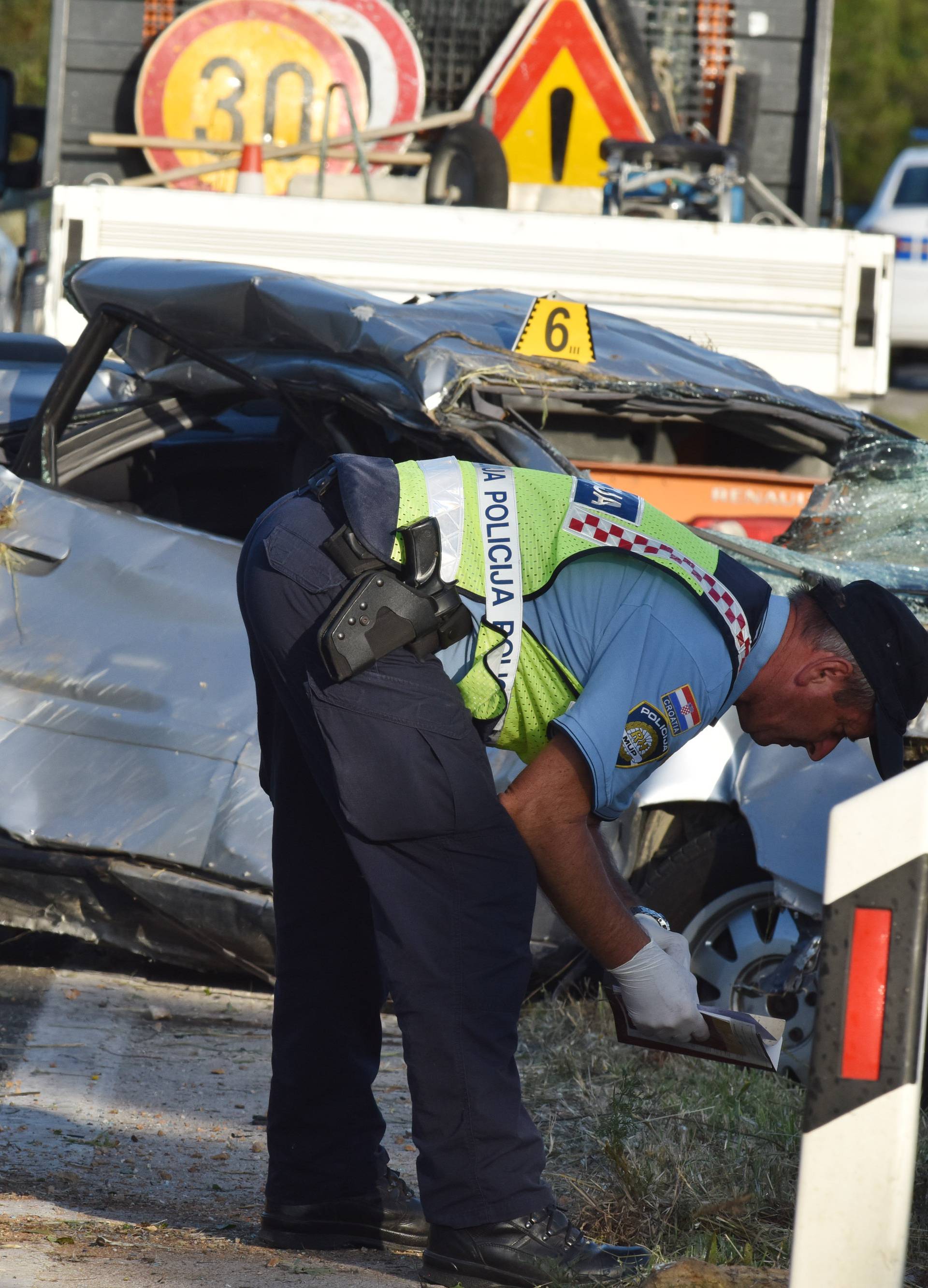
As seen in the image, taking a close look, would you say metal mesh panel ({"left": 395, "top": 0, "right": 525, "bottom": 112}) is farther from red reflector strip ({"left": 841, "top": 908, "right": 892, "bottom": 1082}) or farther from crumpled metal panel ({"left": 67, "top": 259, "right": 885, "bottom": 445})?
red reflector strip ({"left": 841, "top": 908, "right": 892, "bottom": 1082})

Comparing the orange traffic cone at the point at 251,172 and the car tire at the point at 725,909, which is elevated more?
the orange traffic cone at the point at 251,172

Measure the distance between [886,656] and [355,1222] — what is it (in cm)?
135

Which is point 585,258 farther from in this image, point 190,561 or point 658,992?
point 658,992

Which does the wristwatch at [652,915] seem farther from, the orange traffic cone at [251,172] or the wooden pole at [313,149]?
the wooden pole at [313,149]

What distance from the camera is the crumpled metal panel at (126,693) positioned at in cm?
396

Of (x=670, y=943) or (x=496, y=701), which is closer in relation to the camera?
(x=496, y=701)

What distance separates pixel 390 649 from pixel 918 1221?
1.39 m

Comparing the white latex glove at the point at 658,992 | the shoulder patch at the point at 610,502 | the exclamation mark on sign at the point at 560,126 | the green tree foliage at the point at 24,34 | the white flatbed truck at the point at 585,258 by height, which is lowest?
the white latex glove at the point at 658,992

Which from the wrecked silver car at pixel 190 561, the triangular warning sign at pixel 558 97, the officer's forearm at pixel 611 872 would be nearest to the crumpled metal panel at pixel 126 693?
the wrecked silver car at pixel 190 561

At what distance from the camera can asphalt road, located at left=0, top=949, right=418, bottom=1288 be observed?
2.61m

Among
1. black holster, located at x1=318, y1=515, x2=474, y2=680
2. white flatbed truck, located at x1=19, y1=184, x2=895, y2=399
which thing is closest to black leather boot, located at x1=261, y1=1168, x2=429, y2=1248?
black holster, located at x1=318, y1=515, x2=474, y2=680

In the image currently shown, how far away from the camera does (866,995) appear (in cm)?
183

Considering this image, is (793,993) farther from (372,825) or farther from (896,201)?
(896,201)

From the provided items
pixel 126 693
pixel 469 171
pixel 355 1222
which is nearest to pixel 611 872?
pixel 355 1222
